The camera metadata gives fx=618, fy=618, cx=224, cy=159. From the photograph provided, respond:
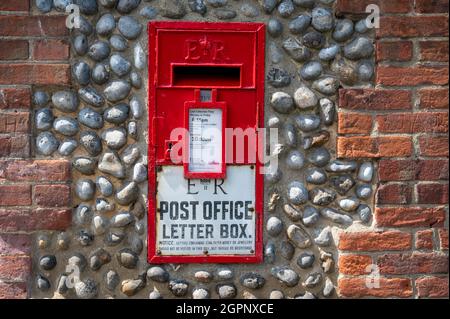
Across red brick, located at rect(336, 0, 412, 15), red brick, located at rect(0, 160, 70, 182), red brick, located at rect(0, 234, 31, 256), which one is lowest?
red brick, located at rect(0, 234, 31, 256)

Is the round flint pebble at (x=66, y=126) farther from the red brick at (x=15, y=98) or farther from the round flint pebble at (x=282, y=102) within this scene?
the round flint pebble at (x=282, y=102)

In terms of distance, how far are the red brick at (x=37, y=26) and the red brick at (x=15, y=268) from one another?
0.97 metres

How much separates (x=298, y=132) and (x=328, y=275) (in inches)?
25.6

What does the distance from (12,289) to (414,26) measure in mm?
2082

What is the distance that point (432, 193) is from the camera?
2699mm

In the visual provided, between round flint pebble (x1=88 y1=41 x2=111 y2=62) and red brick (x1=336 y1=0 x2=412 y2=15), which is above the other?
red brick (x1=336 y1=0 x2=412 y2=15)

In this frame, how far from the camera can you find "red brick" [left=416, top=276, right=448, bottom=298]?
2.71 metres

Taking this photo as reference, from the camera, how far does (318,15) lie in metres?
2.70

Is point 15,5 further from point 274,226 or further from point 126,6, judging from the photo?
point 274,226

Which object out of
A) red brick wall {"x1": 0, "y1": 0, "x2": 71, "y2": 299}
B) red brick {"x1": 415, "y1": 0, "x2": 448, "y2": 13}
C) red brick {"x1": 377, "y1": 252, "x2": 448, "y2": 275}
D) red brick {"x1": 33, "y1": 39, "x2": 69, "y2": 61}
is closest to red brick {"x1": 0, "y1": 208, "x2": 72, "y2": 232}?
red brick wall {"x1": 0, "y1": 0, "x2": 71, "y2": 299}

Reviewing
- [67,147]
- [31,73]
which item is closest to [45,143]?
[67,147]

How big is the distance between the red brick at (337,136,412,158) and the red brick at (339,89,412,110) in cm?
13

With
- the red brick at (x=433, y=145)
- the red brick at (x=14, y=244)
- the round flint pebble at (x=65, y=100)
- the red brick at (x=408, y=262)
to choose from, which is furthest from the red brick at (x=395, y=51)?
the red brick at (x=14, y=244)

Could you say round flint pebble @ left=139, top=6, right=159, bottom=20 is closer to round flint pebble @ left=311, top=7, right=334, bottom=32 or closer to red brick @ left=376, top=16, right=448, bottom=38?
round flint pebble @ left=311, top=7, right=334, bottom=32
